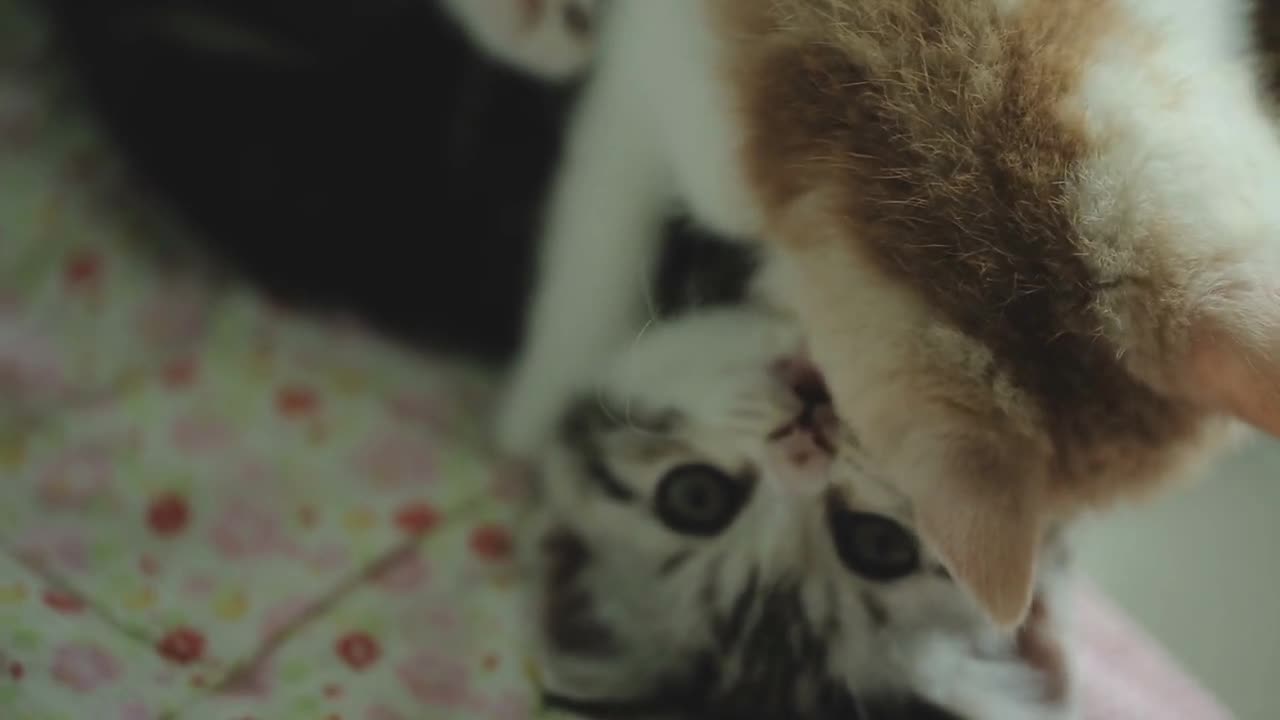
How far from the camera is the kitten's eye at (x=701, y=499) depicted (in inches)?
32.2

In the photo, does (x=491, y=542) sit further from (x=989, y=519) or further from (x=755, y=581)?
(x=989, y=519)

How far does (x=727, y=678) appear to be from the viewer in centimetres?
79

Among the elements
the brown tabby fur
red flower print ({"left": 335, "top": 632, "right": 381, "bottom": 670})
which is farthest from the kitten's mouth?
red flower print ({"left": 335, "top": 632, "right": 381, "bottom": 670})

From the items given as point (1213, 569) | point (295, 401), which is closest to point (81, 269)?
point (295, 401)

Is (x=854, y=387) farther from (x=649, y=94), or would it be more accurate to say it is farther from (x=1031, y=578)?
(x=649, y=94)

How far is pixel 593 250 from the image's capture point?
0.90 meters

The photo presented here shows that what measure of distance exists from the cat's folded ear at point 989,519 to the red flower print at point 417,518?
50cm

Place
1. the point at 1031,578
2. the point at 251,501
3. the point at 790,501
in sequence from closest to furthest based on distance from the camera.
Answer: the point at 1031,578
the point at 790,501
the point at 251,501

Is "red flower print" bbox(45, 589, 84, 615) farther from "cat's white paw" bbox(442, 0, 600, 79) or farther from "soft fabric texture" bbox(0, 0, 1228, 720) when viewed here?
"cat's white paw" bbox(442, 0, 600, 79)

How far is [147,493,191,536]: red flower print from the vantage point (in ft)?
3.04

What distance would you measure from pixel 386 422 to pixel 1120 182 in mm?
649

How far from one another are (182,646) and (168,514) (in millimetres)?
121

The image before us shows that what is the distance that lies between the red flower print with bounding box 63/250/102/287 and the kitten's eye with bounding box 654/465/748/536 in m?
0.58

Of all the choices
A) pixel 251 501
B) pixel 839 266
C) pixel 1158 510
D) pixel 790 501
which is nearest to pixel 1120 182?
pixel 839 266
